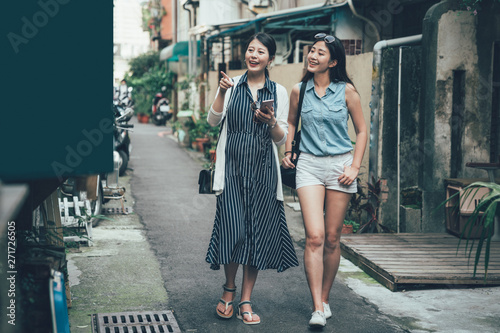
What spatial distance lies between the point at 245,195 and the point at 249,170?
17 centimetres

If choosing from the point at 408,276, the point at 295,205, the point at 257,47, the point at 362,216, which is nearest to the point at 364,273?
the point at 408,276

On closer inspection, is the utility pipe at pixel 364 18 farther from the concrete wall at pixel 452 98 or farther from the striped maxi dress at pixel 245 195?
the striped maxi dress at pixel 245 195

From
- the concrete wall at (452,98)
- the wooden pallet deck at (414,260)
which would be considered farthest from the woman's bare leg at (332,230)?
the concrete wall at (452,98)

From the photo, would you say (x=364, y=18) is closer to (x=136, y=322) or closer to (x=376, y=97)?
(x=376, y=97)

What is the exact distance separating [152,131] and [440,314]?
2244 centimetres

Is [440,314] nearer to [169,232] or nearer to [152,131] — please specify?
[169,232]

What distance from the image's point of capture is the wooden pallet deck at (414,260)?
5383mm

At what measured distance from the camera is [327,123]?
4.53m

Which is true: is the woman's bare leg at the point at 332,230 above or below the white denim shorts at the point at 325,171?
below

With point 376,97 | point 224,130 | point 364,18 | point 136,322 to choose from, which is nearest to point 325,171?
point 224,130

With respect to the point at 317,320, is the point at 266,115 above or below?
above

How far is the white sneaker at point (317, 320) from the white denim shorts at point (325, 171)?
0.85 m

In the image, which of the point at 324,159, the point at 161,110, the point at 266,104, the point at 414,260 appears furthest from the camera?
the point at 161,110

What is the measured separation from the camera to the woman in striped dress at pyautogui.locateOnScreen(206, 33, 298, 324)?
4438 mm
